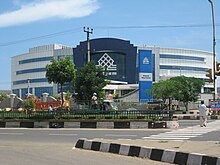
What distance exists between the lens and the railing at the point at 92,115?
25.8m

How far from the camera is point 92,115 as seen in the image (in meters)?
27.2

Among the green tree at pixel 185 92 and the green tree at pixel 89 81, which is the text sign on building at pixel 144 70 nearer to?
the green tree at pixel 89 81

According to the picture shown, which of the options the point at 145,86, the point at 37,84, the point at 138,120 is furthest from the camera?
the point at 37,84

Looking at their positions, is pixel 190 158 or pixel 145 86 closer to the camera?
pixel 190 158

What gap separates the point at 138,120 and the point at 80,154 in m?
13.2

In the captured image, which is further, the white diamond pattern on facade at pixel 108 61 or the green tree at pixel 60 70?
the white diamond pattern on facade at pixel 108 61

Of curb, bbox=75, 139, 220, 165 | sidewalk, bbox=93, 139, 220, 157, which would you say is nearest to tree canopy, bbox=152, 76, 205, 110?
curb, bbox=75, 139, 220, 165

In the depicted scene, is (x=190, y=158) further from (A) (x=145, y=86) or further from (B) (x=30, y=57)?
(B) (x=30, y=57)

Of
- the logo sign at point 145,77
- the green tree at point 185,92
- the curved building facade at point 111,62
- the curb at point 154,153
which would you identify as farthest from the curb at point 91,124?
the curved building facade at point 111,62

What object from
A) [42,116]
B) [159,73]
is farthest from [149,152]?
[159,73]

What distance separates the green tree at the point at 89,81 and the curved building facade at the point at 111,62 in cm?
6084

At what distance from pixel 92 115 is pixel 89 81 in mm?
12872

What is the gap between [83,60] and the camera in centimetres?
10800

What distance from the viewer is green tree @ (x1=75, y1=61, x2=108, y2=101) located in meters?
39.9
